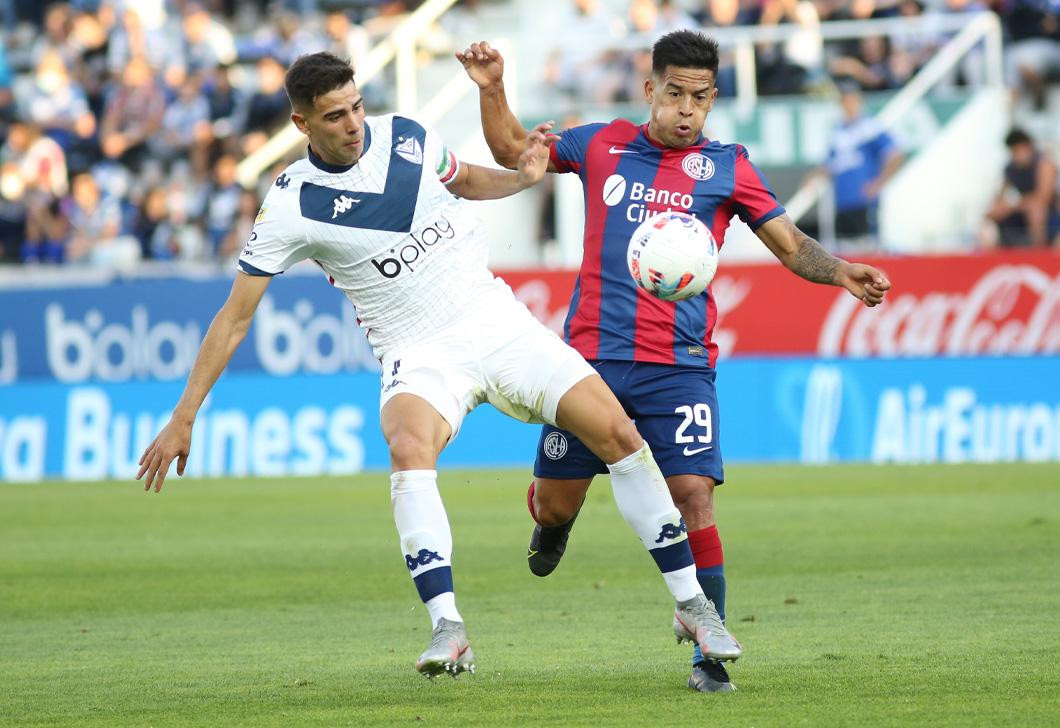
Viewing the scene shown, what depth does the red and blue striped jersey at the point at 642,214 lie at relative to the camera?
23.8 feet

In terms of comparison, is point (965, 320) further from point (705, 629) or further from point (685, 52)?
point (705, 629)

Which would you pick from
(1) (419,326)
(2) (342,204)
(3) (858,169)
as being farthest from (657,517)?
(3) (858,169)

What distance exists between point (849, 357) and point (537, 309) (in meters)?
3.44

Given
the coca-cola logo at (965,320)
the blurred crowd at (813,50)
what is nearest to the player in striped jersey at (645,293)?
the coca-cola logo at (965,320)

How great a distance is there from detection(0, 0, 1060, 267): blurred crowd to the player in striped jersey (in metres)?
14.7

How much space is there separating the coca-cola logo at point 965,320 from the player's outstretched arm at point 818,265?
457 inches

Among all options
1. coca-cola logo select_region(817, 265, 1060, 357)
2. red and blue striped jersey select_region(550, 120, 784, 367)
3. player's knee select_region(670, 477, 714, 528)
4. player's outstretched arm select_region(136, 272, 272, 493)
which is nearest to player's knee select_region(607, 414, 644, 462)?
player's knee select_region(670, 477, 714, 528)

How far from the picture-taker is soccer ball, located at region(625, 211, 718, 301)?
6965mm

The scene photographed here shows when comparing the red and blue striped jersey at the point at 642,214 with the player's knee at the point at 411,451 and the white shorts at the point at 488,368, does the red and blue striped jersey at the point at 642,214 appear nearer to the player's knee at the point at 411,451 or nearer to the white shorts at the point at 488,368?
the white shorts at the point at 488,368

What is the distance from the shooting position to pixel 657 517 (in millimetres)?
6691

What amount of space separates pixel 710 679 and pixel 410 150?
2.41m

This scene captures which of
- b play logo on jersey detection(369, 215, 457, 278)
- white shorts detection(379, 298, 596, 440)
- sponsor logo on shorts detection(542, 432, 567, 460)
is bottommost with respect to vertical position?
sponsor logo on shorts detection(542, 432, 567, 460)

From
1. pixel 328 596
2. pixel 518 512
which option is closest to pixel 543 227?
pixel 518 512

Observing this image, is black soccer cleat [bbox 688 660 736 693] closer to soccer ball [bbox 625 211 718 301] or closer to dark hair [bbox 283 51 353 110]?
soccer ball [bbox 625 211 718 301]
